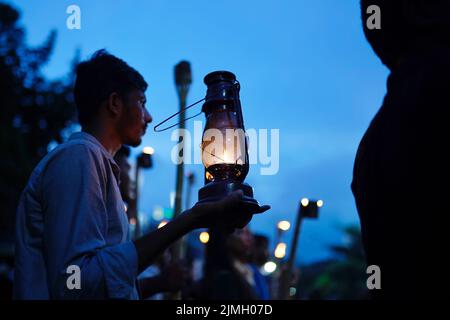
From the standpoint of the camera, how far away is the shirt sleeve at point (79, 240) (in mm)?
1748

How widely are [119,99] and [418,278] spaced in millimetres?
1650

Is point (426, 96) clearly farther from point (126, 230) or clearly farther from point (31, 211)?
point (31, 211)

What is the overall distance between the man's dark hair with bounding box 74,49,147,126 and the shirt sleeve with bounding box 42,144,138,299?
50 cm

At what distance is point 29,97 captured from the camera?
74.1ft

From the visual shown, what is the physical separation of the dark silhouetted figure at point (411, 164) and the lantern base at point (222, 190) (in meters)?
0.66

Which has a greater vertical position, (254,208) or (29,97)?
(29,97)

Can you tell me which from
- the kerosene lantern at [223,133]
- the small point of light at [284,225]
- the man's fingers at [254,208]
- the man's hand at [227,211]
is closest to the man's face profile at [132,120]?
the kerosene lantern at [223,133]

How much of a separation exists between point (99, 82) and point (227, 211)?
975 millimetres

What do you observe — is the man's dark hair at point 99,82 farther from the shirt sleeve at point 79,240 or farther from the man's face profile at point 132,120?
the shirt sleeve at point 79,240

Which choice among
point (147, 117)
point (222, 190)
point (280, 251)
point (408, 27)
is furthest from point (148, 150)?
point (408, 27)

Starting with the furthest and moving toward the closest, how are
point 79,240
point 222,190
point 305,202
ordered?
1. point 305,202
2. point 222,190
3. point 79,240

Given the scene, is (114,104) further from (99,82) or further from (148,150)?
(148,150)

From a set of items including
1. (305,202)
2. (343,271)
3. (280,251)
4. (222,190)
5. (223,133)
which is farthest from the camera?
(343,271)

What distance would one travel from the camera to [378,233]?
58.4 inches
